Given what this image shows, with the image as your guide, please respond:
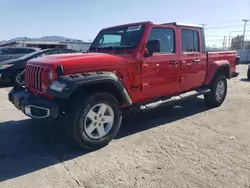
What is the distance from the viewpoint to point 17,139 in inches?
173

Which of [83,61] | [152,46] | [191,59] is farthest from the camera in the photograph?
[191,59]

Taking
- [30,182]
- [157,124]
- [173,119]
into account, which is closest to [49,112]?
[30,182]

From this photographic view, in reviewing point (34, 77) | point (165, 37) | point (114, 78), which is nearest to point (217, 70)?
point (165, 37)

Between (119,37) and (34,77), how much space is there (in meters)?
1.82

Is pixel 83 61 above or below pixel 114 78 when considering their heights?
above

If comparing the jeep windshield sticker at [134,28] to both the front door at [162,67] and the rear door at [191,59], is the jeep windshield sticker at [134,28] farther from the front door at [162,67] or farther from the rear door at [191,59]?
the rear door at [191,59]

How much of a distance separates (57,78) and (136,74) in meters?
1.45

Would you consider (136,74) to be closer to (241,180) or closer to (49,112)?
(49,112)

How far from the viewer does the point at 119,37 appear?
5.02 metres

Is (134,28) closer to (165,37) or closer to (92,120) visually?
(165,37)

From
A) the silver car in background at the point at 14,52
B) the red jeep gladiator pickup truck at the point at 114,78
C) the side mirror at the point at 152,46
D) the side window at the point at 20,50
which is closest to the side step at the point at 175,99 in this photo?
the red jeep gladiator pickup truck at the point at 114,78

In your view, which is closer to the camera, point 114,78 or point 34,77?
point 114,78

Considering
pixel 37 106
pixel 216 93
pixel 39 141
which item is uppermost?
pixel 37 106

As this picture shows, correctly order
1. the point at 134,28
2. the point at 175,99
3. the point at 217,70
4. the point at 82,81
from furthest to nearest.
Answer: the point at 217,70 < the point at 175,99 < the point at 134,28 < the point at 82,81
